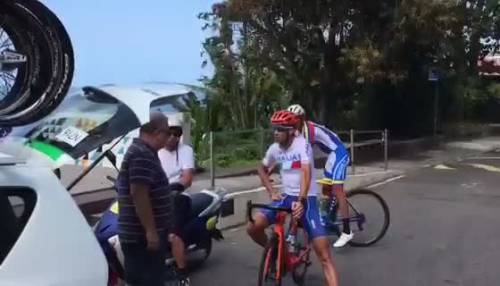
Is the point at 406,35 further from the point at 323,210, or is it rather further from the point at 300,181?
the point at 300,181

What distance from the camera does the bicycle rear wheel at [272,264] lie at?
6.63m

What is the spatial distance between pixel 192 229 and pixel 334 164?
1867mm

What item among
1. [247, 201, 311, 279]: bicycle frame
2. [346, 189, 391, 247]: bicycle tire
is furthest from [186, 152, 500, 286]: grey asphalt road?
[247, 201, 311, 279]: bicycle frame

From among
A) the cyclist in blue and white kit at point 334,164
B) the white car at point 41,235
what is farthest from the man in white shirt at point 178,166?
the white car at point 41,235

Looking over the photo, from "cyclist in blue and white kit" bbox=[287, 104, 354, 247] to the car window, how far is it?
195 inches

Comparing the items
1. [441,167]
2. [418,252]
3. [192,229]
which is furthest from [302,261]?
[441,167]

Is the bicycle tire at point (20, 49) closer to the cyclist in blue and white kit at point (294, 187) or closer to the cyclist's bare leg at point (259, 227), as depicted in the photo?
the cyclist in blue and white kit at point (294, 187)

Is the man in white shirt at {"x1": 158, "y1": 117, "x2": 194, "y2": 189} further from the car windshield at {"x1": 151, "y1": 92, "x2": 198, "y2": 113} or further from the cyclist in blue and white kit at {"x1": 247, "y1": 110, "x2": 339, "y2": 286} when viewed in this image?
the car windshield at {"x1": 151, "y1": 92, "x2": 198, "y2": 113}

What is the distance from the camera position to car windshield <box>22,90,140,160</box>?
35.8 ft

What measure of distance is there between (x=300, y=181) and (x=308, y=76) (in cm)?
1544

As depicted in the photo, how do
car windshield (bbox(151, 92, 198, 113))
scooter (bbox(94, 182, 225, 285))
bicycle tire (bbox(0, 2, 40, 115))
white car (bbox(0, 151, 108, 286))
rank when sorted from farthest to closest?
car windshield (bbox(151, 92, 198, 113)) → scooter (bbox(94, 182, 225, 285)) → bicycle tire (bbox(0, 2, 40, 115)) → white car (bbox(0, 151, 108, 286))

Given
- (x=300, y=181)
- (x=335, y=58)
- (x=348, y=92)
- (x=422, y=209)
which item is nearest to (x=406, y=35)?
(x=335, y=58)

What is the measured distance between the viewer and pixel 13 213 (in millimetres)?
3215

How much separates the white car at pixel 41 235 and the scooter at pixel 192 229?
318cm
